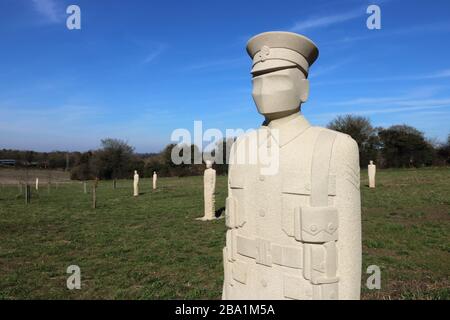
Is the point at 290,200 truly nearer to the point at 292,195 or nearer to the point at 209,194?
the point at 292,195

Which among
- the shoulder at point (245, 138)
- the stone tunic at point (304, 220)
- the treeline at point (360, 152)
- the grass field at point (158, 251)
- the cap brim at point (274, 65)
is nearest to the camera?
the stone tunic at point (304, 220)

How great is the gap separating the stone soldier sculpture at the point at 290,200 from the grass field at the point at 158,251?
361 centimetres

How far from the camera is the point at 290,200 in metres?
2.91

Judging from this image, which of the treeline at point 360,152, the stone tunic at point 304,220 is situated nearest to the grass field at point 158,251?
the stone tunic at point 304,220

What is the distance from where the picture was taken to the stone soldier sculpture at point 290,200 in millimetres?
2785

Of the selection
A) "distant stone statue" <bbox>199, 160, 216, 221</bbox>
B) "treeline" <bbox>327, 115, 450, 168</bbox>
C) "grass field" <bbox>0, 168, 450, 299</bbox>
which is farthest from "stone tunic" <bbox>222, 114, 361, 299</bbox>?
Result: "treeline" <bbox>327, 115, 450, 168</bbox>

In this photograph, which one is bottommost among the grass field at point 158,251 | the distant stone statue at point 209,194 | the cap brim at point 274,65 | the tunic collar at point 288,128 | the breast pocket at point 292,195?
the grass field at point 158,251

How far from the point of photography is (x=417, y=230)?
11.3 metres

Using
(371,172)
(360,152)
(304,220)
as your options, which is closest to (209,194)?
(304,220)

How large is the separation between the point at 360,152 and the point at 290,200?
42312 millimetres

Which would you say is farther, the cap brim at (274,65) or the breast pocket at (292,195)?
the cap brim at (274,65)

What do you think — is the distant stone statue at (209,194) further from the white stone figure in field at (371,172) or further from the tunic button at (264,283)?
the white stone figure in field at (371,172)

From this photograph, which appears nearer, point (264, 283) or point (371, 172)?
point (264, 283)

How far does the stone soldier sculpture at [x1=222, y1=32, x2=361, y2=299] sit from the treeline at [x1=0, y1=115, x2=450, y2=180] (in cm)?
3731
